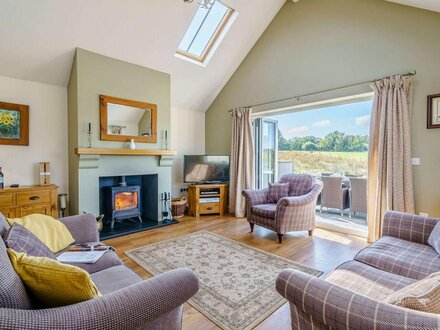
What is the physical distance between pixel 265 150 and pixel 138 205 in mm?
Result: 2733

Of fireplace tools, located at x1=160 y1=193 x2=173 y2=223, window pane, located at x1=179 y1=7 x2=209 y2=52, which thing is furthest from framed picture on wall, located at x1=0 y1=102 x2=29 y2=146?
window pane, located at x1=179 y1=7 x2=209 y2=52

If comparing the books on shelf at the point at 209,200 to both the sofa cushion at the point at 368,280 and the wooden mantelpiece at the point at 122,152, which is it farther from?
the sofa cushion at the point at 368,280

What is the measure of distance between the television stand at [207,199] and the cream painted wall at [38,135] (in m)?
2.22

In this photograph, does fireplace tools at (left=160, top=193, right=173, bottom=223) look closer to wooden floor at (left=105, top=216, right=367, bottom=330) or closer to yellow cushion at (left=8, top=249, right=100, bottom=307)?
wooden floor at (left=105, top=216, right=367, bottom=330)

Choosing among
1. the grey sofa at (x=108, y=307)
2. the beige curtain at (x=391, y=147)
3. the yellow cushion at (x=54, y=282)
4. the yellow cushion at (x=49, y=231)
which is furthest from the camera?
the beige curtain at (x=391, y=147)

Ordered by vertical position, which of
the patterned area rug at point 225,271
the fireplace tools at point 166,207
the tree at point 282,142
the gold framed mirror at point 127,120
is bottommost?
the patterned area rug at point 225,271

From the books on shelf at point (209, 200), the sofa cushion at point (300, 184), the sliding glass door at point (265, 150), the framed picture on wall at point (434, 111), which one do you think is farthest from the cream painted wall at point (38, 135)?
the framed picture on wall at point (434, 111)

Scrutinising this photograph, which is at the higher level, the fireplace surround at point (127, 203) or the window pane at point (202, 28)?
the window pane at point (202, 28)

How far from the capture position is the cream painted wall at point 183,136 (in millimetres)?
5168

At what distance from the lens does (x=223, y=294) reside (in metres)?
2.05

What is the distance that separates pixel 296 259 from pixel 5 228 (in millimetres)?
2662

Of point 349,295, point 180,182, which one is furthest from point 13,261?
point 180,182

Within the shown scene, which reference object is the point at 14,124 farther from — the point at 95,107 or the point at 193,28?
the point at 193,28

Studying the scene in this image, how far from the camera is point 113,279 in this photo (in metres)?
1.46
